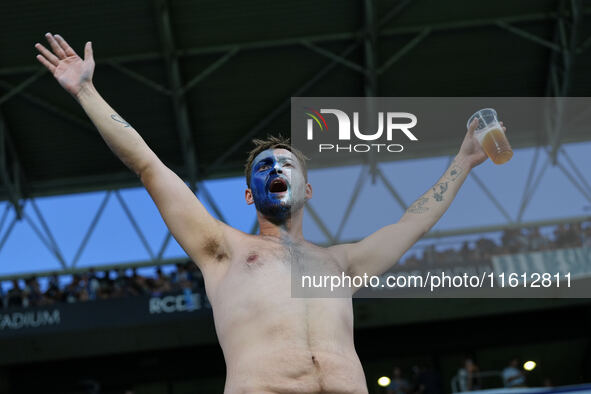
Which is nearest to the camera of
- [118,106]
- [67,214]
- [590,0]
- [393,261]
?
[393,261]

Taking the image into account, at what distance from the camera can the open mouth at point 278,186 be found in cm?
316

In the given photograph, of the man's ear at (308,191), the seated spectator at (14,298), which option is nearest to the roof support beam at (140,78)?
the seated spectator at (14,298)

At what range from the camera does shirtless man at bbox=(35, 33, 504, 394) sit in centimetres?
267

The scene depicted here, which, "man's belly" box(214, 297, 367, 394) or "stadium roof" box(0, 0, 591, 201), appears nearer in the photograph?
"man's belly" box(214, 297, 367, 394)

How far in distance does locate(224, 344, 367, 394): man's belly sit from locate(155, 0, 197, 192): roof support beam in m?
13.4

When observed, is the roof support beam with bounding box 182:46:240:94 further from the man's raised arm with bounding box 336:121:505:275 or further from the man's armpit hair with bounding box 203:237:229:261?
the man's armpit hair with bounding box 203:237:229:261

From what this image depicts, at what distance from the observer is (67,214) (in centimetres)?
1939

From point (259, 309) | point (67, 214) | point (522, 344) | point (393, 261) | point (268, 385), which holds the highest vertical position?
point (67, 214)

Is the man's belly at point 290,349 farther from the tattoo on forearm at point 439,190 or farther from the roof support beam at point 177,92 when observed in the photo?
the roof support beam at point 177,92

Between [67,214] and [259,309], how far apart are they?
17676 millimetres

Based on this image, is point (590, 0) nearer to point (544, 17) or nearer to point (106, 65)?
point (544, 17)

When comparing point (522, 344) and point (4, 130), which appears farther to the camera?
point (4, 130)

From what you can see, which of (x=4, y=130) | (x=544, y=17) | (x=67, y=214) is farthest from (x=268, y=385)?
(x=67, y=214)

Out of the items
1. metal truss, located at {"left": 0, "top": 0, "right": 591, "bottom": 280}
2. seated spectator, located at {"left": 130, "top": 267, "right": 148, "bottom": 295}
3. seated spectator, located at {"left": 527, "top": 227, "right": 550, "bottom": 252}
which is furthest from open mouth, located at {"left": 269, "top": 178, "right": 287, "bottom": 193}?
seated spectator, located at {"left": 130, "top": 267, "right": 148, "bottom": 295}
